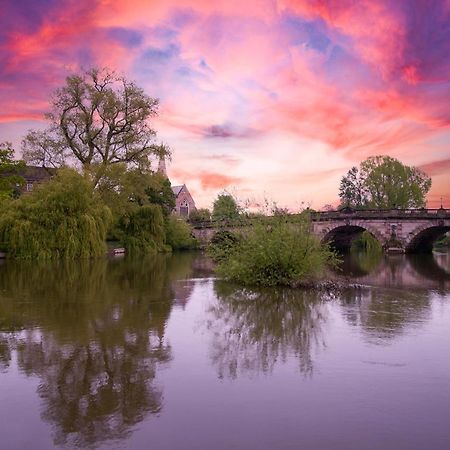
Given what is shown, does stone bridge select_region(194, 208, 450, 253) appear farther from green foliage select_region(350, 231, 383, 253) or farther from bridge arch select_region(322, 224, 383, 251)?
green foliage select_region(350, 231, 383, 253)

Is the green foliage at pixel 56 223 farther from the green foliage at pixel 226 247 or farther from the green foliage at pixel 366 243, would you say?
the green foliage at pixel 366 243

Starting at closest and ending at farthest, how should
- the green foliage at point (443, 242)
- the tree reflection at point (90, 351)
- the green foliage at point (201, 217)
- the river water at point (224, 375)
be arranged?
the river water at point (224, 375)
the tree reflection at point (90, 351)
the green foliage at point (201, 217)
the green foliage at point (443, 242)

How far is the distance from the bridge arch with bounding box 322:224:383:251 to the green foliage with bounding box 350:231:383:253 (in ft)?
3.42

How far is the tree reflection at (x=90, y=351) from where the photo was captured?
5.52 meters

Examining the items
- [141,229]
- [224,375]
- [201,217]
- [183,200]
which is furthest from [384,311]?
[183,200]

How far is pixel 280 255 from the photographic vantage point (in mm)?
16516

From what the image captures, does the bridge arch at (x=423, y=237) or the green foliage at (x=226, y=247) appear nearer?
the green foliage at (x=226, y=247)

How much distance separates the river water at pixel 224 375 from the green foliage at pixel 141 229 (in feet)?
102

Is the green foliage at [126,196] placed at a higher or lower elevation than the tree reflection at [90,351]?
higher

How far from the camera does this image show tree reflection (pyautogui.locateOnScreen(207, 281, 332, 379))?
7734 millimetres

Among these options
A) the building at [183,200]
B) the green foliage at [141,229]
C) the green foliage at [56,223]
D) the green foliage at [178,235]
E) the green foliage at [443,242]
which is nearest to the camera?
the green foliage at [56,223]

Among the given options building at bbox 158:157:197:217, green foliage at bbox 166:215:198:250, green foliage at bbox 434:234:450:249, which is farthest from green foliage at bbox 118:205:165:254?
building at bbox 158:157:197:217

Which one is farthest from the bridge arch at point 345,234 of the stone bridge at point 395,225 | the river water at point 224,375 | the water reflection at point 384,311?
the river water at point 224,375

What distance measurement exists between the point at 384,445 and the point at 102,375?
3753 millimetres
